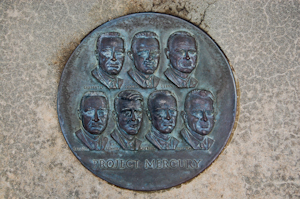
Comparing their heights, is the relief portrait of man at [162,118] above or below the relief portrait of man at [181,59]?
below

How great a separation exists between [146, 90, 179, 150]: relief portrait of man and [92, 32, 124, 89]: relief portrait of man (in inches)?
12.6

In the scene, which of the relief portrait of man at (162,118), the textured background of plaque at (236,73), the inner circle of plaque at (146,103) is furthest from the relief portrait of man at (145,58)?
the textured background of plaque at (236,73)

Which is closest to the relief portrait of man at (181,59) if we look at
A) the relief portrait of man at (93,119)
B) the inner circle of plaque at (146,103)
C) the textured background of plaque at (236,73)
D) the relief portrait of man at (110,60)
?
the inner circle of plaque at (146,103)

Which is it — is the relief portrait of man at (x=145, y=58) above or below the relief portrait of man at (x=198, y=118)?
above

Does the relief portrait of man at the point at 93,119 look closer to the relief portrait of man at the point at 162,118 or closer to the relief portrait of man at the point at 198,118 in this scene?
the relief portrait of man at the point at 162,118

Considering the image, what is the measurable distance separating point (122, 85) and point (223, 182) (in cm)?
111

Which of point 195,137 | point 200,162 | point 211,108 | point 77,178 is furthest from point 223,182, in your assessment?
point 77,178

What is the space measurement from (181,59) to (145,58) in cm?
28

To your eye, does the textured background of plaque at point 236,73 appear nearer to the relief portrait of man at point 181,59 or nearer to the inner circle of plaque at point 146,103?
the inner circle of plaque at point 146,103

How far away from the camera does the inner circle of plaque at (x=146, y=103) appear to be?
2.27 metres

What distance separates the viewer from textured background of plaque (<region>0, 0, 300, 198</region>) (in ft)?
7.64

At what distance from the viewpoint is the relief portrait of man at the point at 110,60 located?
2.30 meters

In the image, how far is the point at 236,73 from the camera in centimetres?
243

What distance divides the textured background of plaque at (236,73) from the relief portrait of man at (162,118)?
1.25 ft
